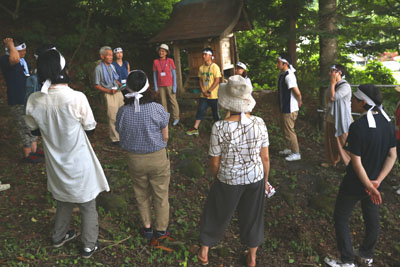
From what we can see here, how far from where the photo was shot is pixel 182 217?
4.66m

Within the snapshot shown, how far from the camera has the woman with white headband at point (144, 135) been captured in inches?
133

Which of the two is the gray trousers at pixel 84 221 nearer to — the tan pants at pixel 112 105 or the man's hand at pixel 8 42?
the man's hand at pixel 8 42

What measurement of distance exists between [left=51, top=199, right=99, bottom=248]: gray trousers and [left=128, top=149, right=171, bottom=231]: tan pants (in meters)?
0.53

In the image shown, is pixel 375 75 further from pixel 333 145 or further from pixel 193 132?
pixel 193 132

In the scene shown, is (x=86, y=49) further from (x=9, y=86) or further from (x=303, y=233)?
(x=303, y=233)

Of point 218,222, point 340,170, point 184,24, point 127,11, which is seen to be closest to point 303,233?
point 218,222

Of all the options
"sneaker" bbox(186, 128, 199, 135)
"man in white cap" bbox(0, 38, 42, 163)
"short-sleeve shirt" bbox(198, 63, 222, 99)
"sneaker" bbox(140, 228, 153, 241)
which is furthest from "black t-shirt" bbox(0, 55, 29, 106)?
"short-sleeve shirt" bbox(198, 63, 222, 99)

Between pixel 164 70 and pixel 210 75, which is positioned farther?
pixel 164 70

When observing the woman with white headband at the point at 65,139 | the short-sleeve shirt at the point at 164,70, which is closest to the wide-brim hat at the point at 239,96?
the woman with white headband at the point at 65,139

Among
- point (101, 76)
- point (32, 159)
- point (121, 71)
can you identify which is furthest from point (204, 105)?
point (32, 159)

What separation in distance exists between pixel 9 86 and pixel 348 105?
5.79 metres

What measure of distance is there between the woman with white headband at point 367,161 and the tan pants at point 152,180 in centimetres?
202

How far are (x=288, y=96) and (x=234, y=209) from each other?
3.34 m

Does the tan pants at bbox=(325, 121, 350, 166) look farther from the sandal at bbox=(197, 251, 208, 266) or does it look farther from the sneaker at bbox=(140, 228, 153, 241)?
the sneaker at bbox=(140, 228, 153, 241)
